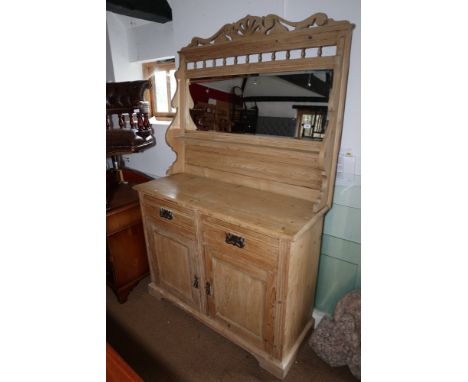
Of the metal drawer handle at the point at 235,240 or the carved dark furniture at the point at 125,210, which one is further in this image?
the carved dark furniture at the point at 125,210

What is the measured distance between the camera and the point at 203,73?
1755mm

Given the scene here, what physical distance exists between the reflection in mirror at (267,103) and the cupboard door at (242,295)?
2.48 feet

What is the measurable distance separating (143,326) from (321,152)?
5.35 feet

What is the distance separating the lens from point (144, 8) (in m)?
2.07

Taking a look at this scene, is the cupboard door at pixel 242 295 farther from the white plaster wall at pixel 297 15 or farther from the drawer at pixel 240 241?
the white plaster wall at pixel 297 15

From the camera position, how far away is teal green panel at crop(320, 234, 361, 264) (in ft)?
5.14

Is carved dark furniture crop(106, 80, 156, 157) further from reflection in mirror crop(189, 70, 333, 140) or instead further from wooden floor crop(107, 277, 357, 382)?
wooden floor crop(107, 277, 357, 382)

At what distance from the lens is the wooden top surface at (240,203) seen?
48.6 inches

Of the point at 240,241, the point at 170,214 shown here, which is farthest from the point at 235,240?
the point at 170,214

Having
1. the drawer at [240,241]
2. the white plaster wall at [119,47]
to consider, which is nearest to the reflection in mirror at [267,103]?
the drawer at [240,241]

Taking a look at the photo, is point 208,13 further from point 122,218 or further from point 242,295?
point 242,295

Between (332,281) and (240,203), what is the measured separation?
830 millimetres
